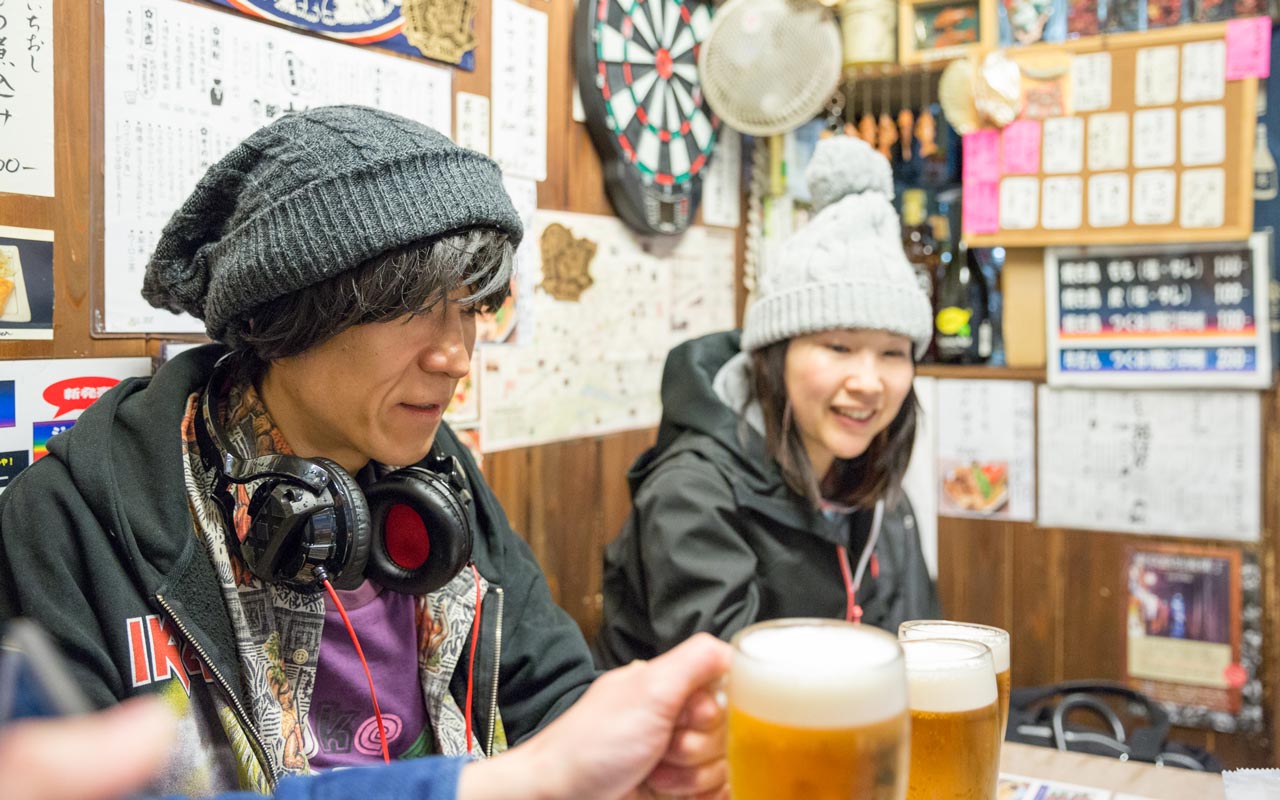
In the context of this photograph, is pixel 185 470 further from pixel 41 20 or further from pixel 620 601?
pixel 620 601

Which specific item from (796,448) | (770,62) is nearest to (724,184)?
(770,62)

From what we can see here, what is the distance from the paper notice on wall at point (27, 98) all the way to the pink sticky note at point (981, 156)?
2155 mm

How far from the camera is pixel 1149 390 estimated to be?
8.29 ft

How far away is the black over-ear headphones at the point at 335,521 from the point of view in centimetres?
105

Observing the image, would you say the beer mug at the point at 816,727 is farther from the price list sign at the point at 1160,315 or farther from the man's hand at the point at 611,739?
the price list sign at the point at 1160,315

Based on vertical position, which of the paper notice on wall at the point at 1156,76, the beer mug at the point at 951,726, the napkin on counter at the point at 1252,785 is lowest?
the napkin on counter at the point at 1252,785

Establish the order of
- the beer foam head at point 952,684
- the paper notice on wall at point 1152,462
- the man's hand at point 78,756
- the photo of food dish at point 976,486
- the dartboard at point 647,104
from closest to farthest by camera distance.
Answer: the man's hand at point 78,756
the beer foam head at point 952,684
the dartboard at point 647,104
the paper notice on wall at point 1152,462
the photo of food dish at point 976,486

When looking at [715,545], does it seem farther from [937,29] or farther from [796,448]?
[937,29]

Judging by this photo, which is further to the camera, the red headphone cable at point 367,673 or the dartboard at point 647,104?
the dartboard at point 647,104

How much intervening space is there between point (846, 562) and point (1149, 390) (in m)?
1.10

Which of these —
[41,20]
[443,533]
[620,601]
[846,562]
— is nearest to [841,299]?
[846,562]

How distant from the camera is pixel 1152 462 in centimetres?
253

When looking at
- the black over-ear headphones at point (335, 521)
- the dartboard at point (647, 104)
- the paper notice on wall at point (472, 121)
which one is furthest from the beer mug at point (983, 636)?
the dartboard at point (647, 104)

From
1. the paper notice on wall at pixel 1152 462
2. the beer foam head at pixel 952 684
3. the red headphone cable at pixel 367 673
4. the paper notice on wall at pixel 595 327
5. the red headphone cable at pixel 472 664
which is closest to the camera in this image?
the beer foam head at pixel 952 684
